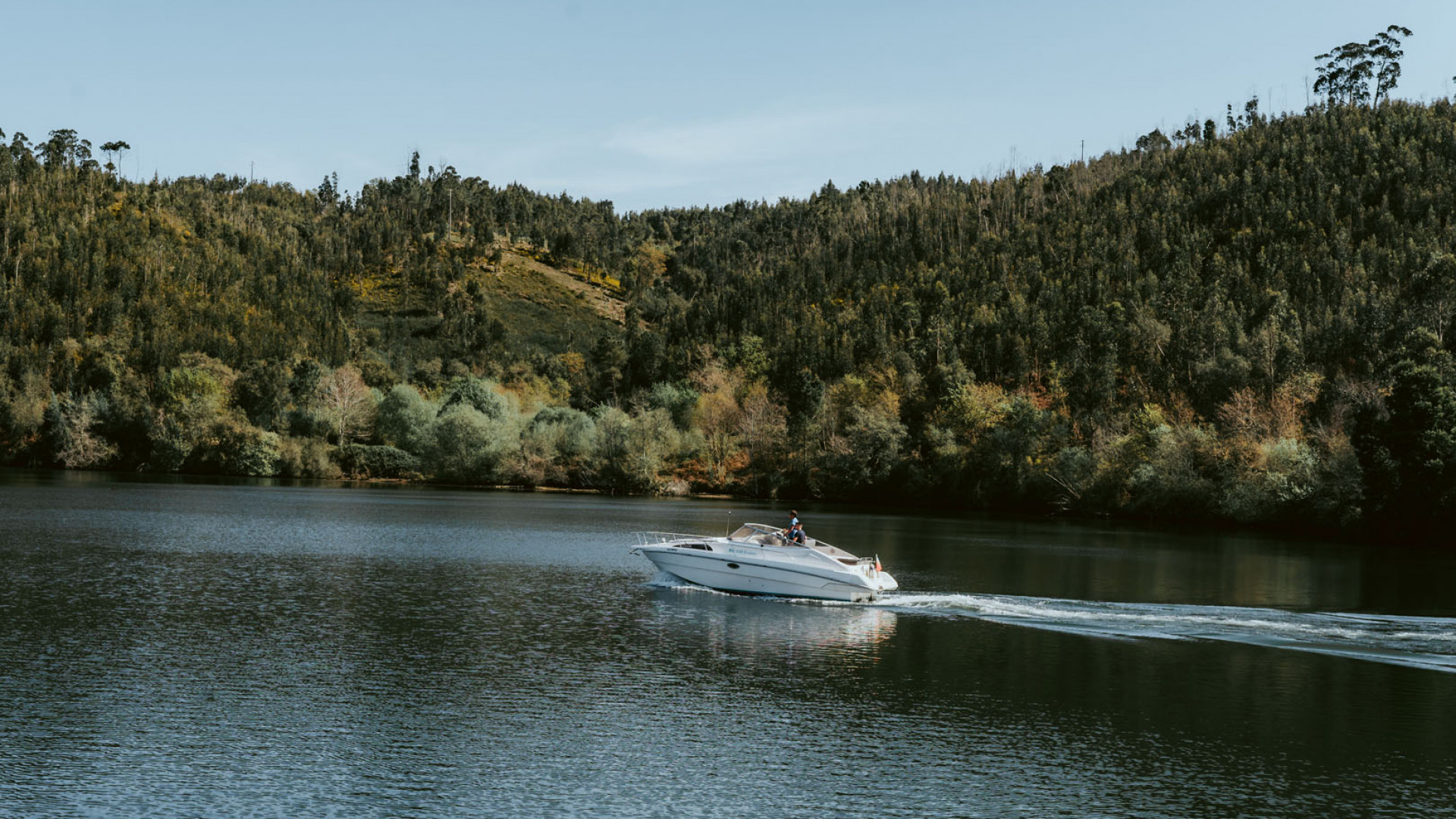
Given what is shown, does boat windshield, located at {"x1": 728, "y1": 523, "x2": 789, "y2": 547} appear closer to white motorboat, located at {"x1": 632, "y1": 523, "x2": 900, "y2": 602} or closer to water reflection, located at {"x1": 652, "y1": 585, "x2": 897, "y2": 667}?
white motorboat, located at {"x1": 632, "y1": 523, "x2": 900, "y2": 602}

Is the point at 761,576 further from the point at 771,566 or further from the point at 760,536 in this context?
the point at 760,536

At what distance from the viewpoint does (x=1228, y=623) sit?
1848 inches

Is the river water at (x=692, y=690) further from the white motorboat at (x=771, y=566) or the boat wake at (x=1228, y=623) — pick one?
the white motorboat at (x=771, y=566)

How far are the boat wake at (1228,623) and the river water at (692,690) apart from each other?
0.72 feet

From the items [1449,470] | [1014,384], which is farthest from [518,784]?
[1014,384]

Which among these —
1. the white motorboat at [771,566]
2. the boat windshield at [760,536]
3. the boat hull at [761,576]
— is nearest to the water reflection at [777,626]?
the boat hull at [761,576]

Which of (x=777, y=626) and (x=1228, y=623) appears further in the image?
(x=777, y=626)

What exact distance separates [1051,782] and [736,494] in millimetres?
133504

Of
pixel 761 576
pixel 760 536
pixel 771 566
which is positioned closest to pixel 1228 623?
pixel 771 566

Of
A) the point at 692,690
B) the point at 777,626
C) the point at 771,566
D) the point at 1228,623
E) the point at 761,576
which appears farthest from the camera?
the point at 761,576

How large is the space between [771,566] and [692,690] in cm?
2037

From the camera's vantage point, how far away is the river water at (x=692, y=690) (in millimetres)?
25094

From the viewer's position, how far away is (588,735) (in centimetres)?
2923

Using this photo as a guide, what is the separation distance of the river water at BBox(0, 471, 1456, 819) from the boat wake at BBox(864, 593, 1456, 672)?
22 cm
